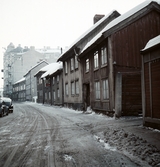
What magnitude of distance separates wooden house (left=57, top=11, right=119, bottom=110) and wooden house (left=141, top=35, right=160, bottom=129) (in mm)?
11308

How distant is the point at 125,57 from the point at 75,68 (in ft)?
29.6

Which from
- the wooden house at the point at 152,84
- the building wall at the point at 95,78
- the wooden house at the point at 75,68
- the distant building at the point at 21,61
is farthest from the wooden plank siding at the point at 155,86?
the distant building at the point at 21,61

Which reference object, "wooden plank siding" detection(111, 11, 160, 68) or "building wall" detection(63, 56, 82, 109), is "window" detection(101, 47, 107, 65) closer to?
"wooden plank siding" detection(111, 11, 160, 68)

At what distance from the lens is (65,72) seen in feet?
86.3

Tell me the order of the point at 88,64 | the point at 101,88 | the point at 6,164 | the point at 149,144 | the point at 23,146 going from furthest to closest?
the point at 88,64, the point at 101,88, the point at 23,146, the point at 149,144, the point at 6,164

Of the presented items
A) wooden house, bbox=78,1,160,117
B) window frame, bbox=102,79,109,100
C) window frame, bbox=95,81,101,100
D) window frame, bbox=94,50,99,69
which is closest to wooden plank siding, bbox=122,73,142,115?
wooden house, bbox=78,1,160,117

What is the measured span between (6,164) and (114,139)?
3.70 meters

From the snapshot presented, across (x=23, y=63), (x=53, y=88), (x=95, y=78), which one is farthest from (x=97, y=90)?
(x=23, y=63)

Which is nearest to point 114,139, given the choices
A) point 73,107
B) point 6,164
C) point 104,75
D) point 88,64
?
point 6,164

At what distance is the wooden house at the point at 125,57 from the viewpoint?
1346cm

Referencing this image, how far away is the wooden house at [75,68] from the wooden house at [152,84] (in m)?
11.3

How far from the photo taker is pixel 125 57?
1390cm

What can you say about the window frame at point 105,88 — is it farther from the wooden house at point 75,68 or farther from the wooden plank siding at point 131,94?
the wooden house at point 75,68

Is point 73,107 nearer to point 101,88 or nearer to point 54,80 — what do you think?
point 101,88
